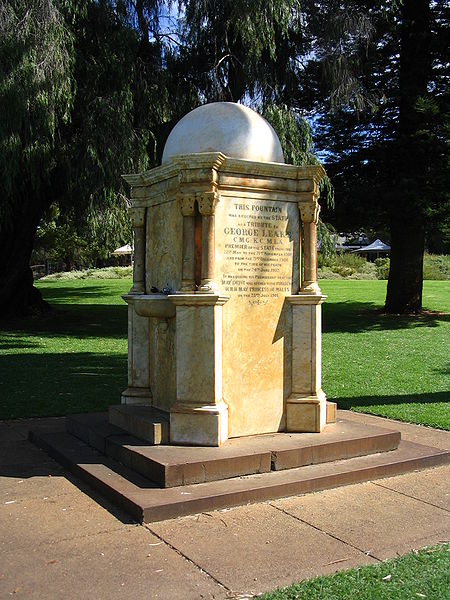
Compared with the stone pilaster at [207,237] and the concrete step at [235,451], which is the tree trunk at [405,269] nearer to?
the concrete step at [235,451]

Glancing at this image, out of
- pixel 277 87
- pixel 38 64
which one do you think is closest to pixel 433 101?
pixel 277 87

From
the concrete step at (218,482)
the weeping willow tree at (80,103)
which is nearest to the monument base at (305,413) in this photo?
the concrete step at (218,482)

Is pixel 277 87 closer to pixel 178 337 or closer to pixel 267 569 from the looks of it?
pixel 178 337

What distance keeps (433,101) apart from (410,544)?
1873 cm

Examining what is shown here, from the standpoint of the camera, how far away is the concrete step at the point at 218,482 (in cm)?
491

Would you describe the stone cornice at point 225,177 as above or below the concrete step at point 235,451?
above

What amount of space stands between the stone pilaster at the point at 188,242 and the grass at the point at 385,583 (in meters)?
2.98

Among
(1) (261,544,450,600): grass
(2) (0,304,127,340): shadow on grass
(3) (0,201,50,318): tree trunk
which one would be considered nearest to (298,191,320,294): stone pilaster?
(1) (261,544,450,600): grass

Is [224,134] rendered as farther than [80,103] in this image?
No

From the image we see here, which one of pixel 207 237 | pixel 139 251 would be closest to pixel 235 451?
pixel 207 237

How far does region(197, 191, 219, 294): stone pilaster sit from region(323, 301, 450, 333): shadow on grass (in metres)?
14.0

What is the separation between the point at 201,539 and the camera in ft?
14.6

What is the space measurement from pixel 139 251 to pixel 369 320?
53.3 ft

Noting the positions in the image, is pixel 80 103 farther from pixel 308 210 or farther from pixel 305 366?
pixel 305 366
